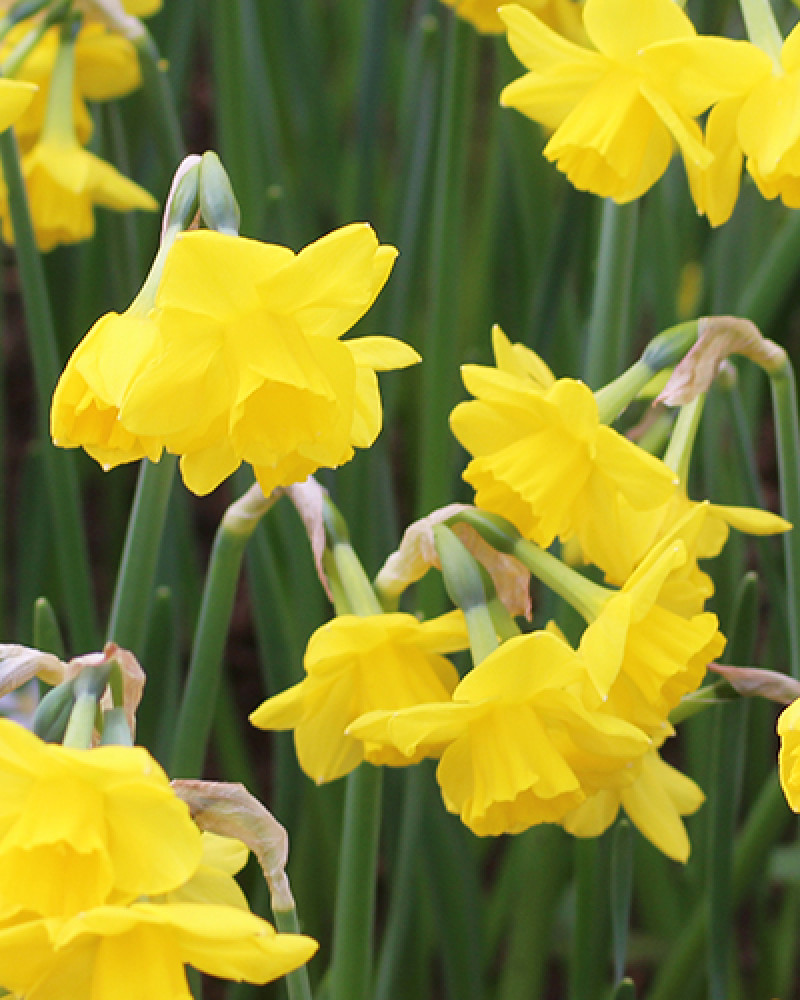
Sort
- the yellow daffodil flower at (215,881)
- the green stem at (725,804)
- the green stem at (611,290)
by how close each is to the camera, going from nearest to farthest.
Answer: the yellow daffodil flower at (215,881), the green stem at (725,804), the green stem at (611,290)

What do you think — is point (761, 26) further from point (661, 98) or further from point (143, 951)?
point (143, 951)

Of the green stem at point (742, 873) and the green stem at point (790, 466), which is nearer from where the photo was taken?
the green stem at point (790, 466)

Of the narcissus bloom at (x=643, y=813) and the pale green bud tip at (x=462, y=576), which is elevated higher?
the pale green bud tip at (x=462, y=576)

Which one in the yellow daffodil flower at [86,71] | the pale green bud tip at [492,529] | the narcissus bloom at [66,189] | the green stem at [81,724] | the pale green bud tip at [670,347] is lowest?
the green stem at [81,724]

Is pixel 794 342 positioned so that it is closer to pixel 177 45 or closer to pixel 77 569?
pixel 177 45

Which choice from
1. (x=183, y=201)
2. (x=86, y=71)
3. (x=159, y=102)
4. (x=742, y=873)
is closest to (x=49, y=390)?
(x=159, y=102)

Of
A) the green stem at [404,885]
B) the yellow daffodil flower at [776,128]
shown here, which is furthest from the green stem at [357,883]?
the yellow daffodil flower at [776,128]

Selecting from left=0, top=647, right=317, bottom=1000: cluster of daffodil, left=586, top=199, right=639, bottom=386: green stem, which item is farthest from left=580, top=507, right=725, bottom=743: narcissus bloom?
left=586, top=199, right=639, bottom=386: green stem

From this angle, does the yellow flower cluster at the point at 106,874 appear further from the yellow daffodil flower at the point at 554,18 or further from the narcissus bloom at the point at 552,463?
the yellow daffodil flower at the point at 554,18
